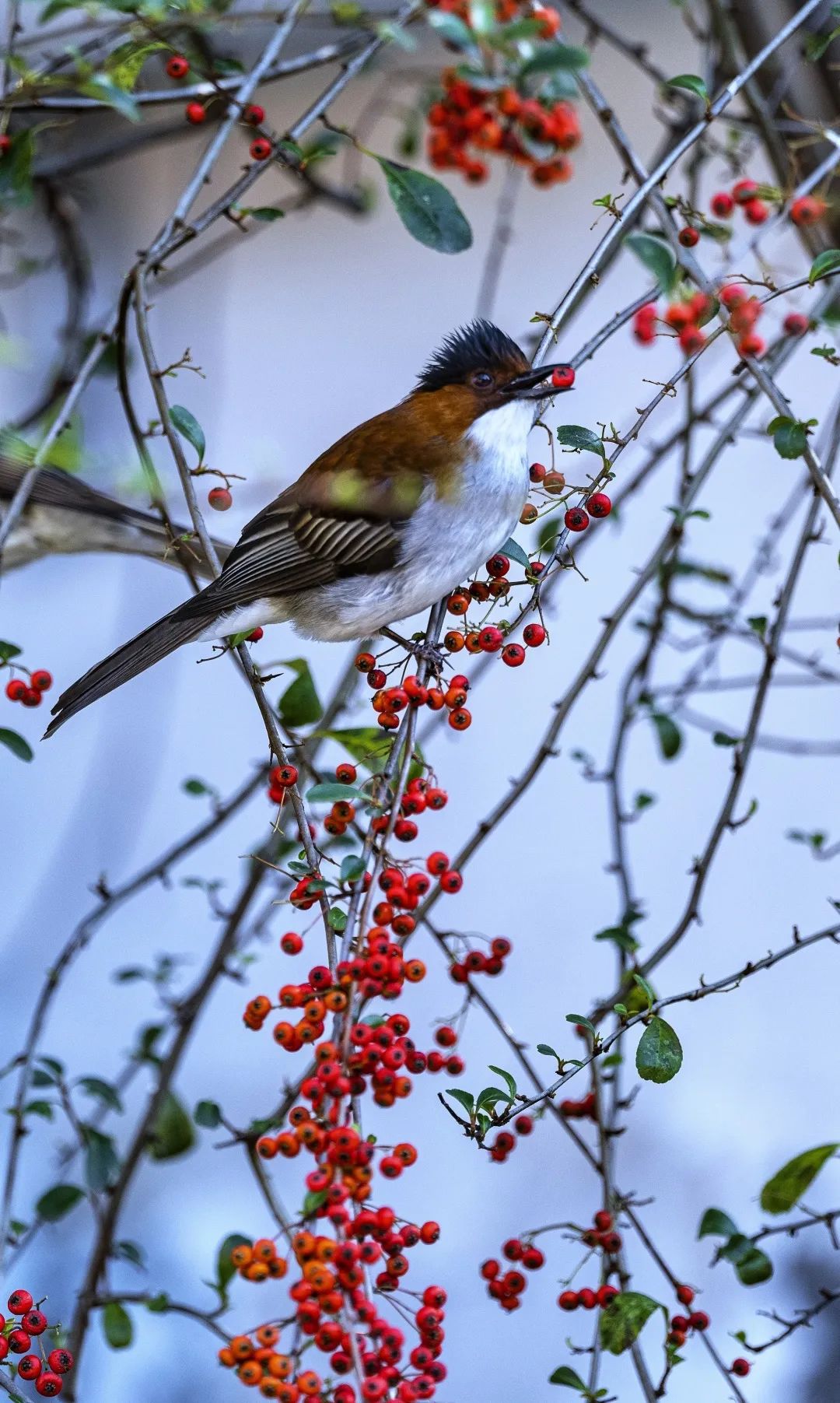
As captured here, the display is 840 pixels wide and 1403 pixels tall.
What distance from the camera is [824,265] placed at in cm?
127

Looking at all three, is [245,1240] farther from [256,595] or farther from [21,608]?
[21,608]

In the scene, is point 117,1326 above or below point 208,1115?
below

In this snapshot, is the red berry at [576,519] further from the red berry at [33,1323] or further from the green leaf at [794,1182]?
the red berry at [33,1323]

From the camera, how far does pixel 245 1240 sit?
1.71 m

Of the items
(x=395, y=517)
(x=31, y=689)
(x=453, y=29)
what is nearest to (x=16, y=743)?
(x=31, y=689)

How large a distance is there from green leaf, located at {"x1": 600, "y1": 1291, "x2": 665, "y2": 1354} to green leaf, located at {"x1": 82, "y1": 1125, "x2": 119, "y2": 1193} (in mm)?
878

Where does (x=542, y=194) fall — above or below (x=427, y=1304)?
above

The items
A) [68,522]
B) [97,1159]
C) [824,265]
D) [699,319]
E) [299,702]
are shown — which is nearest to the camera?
[699,319]

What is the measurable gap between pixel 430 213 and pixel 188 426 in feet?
1.09

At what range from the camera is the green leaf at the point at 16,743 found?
1580 mm

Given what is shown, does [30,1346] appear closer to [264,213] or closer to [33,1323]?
[33,1323]

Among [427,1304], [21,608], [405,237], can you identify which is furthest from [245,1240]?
[405,237]

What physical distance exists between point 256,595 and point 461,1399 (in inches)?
76.7

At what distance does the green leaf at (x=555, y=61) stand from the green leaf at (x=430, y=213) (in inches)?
16.8
